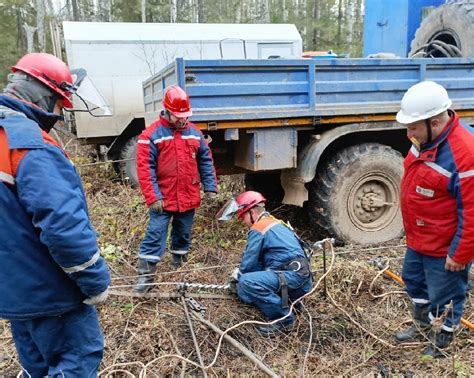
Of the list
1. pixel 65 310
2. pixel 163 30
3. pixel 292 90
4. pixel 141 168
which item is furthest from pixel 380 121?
pixel 163 30

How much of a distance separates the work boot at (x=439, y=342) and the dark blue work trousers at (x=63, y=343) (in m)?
2.08

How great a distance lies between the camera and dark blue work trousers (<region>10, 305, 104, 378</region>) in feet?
6.61

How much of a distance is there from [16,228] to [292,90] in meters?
2.91

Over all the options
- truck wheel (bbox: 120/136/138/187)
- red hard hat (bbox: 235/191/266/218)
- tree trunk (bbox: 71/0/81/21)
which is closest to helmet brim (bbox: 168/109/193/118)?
red hard hat (bbox: 235/191/266/218)

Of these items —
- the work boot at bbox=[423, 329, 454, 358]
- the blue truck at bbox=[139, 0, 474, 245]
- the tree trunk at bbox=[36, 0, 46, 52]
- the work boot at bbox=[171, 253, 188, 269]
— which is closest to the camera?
the work boot at bbox=[423, 329, 454, 358]

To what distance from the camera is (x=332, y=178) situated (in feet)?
14.7

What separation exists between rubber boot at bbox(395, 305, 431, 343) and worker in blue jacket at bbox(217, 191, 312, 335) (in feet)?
2.35

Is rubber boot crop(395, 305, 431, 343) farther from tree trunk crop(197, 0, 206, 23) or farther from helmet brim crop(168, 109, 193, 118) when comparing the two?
tree trunk crop(197, 0, 206, 23)

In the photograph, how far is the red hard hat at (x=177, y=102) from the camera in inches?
141

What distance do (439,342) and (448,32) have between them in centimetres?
423

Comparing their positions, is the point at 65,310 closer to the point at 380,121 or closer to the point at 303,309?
the point at 303,309

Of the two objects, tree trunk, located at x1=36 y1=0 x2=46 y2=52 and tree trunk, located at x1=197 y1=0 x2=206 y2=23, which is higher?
tree trunk, located at x1=197 y1=0 x2=206 y2=23

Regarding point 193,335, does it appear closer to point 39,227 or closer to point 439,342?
point 39,227

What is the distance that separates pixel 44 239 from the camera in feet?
5.86
